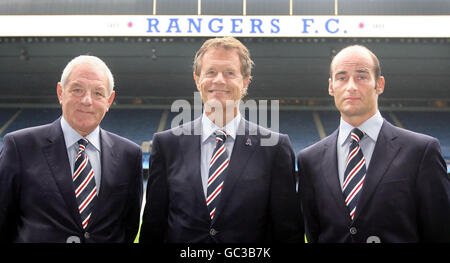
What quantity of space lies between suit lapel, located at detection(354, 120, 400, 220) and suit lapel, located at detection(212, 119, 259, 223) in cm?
74

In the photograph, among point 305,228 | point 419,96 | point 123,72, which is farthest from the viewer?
point 419,96

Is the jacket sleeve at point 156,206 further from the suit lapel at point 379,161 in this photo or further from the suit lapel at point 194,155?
the suit lapel at point 379,161

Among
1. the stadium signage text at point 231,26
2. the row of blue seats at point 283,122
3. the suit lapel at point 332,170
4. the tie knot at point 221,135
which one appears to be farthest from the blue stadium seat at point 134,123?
the suit lapel at point 332,170

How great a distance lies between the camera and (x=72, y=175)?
2506mm

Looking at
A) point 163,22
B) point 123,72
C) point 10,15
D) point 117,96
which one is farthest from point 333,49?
point 10,15

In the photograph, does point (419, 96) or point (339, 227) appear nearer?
point (339, 227)

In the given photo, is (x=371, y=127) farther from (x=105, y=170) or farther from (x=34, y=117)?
(x=34, y=117)

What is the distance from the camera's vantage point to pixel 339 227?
2.42 metres

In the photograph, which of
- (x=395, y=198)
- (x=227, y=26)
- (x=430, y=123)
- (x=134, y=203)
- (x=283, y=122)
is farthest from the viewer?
(x=283, y=122)

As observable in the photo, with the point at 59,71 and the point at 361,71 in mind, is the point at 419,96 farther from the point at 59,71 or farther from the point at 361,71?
the point at 361,71

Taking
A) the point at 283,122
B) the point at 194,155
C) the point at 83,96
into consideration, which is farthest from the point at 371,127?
the point at 283,122

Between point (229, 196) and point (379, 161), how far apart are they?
3.23 feet

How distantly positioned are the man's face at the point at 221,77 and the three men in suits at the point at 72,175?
27.8 inches

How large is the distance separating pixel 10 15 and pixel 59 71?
317 cm
